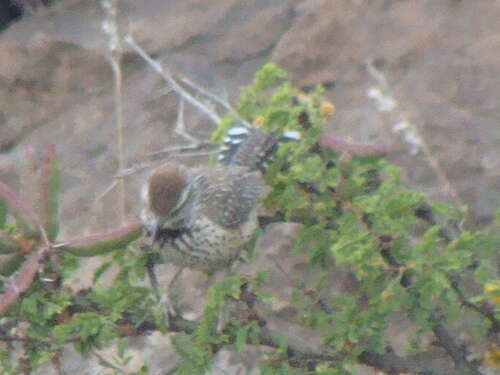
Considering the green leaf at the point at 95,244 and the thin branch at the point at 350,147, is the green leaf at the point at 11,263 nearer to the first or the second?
the green leaf at the point at 95,244

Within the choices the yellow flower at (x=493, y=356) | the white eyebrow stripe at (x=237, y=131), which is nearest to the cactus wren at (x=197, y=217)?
the white eyebrow stripe at (x=237, y=131)

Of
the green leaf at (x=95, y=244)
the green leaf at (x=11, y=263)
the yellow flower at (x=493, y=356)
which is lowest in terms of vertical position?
the yellow flower at (x=493, y=356)

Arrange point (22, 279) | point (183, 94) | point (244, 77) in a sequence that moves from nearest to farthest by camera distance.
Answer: point (22, 279), point (183, 94), point (244, 77)

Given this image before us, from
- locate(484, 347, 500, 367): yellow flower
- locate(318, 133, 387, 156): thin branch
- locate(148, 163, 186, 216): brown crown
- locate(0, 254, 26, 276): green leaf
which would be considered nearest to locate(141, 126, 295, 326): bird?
locate(148, 163, 186, 216): brown crown

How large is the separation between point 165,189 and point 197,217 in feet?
0.58

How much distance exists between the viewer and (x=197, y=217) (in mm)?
4484

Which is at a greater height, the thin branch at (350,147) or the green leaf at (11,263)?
the thin branch at (350,147)

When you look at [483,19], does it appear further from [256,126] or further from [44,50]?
[44,50]

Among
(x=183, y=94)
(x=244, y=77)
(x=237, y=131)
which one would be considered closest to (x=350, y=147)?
(x=237, y=131)

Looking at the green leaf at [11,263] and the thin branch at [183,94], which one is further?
the thin branch at [183,94]

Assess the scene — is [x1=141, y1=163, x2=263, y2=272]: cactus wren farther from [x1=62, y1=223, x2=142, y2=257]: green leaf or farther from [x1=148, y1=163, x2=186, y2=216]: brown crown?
[x1=62, y1=223, x2=142, y2=257]: green leaf

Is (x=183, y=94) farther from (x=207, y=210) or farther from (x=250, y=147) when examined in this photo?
(x=207, y=210)

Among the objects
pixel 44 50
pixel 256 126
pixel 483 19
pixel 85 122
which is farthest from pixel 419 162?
pixel 44 50

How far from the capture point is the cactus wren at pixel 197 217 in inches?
169
